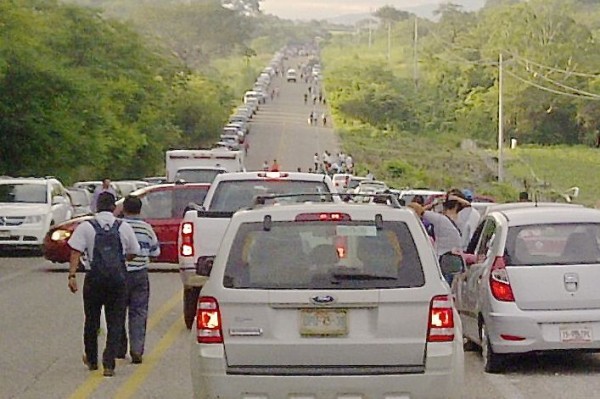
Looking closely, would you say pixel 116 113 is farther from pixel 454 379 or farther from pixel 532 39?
pixel 532 39

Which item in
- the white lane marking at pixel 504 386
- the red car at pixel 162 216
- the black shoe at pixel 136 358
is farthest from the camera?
the red car at pixel 162 216

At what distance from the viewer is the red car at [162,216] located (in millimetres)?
22594

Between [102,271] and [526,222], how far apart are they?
3.91m

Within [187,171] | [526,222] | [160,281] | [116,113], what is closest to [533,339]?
[526,222]

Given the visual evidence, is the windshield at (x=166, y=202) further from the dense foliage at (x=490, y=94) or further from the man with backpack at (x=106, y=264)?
the dense foliage at (x=490, y=94)

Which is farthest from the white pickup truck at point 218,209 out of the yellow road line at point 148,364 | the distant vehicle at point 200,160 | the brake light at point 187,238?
the distant vehicle at point 200,160

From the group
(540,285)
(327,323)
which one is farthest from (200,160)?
(327,323)

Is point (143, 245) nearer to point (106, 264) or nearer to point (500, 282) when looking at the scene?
point (106, 264)

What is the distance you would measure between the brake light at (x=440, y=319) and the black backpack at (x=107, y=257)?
14.8ft

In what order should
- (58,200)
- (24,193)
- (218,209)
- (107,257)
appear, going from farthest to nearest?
(58,200) → (24,193) → (218,209) → (107,257)

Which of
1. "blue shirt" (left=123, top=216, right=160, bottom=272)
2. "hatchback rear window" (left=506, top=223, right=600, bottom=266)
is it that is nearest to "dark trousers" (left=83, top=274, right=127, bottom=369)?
"blue shirt" (left=123, top=216, right=160, bottom=272)

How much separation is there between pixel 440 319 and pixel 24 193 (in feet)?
72.2

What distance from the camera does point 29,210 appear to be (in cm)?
2816

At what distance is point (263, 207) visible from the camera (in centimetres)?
909
